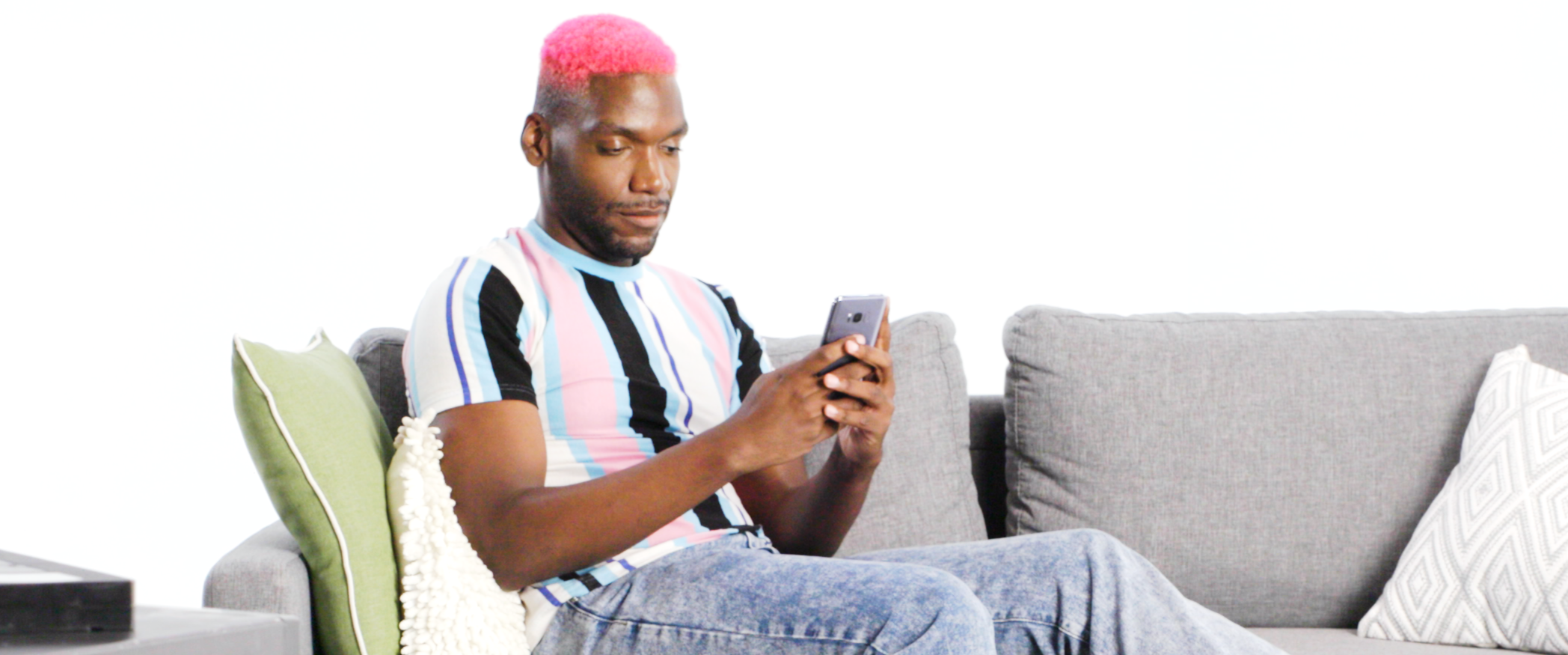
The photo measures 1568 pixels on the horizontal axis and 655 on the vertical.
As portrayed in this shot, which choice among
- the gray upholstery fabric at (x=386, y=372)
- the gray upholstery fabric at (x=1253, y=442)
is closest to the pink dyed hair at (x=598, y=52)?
the gray upholstery fabric at (x=386, y=372)

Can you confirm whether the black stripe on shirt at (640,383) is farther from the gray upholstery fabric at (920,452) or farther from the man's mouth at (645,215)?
the gray upholstery fabric at (920,452)

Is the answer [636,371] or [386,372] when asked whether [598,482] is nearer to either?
[636,371]

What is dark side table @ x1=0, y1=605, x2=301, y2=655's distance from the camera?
1.81 feet

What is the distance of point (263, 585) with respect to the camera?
1.12 m

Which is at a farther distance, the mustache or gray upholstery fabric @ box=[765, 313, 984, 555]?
gray upholstery fabric @ box=[765, 313, 984, 555]

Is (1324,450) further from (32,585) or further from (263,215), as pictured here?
(263,215)

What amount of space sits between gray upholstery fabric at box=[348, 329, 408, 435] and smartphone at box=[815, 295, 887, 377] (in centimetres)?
68

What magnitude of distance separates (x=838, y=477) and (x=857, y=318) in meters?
0.25

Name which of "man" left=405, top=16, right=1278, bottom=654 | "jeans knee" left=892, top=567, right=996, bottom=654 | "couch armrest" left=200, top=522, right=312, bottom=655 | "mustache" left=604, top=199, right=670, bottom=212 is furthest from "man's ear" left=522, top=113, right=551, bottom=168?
"jeans knee" left=892, top=567, right=996, bottom=654

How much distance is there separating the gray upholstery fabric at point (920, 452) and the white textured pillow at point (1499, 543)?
0.59 m

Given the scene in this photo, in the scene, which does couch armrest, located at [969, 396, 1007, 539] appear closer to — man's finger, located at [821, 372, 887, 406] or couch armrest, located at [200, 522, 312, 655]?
man's finger, located at [821, 372, 887, 406]

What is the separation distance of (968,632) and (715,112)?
5.05 ft

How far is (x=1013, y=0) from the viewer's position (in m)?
2.44

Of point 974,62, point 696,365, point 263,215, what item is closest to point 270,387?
point 696,365
